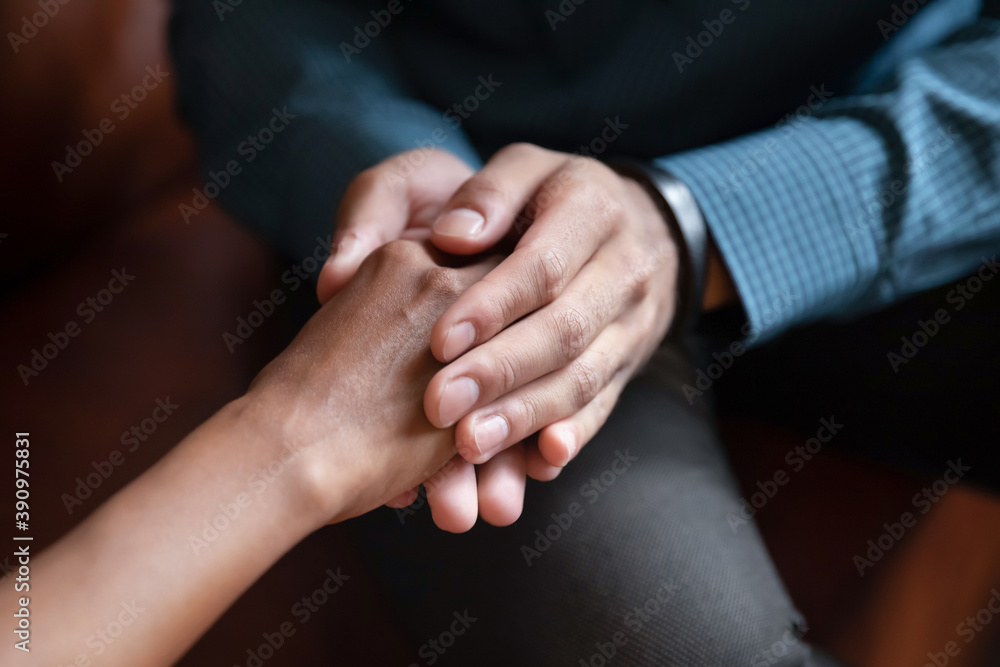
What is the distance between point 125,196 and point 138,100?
0.38 ft

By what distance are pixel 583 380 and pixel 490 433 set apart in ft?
0.28

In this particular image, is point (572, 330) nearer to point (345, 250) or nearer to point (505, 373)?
point (505, 373)

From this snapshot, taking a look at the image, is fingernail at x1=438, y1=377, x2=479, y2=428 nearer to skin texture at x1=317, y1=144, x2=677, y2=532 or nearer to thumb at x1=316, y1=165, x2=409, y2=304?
skin texture at x1=317, y1=144, x2=677, y2=532

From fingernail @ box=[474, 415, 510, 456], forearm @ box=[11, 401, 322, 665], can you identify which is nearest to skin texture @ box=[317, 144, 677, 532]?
fingernail @ box=[474, 415, 510, 456]

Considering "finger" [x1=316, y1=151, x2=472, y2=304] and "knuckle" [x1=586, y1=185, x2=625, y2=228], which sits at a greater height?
"finger" [x1=316, y1=151, x2=472, y2=304]

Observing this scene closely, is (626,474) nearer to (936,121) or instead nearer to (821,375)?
(821,375)

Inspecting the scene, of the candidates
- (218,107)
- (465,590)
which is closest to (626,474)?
(465,590)

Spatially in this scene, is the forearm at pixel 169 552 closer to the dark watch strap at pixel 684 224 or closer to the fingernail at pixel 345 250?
the fingernail at pixel 345 250

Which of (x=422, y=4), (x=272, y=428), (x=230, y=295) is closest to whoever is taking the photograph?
(x=272, y=428)

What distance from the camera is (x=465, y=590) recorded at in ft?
1.75

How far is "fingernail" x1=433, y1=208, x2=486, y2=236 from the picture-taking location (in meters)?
0.49

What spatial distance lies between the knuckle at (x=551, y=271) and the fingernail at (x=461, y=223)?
5cm

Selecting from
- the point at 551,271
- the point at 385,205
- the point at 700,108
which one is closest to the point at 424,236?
the point at 385,205

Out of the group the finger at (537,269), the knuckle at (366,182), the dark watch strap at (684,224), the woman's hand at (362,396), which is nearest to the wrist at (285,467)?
the woman's hand at (362,396)
